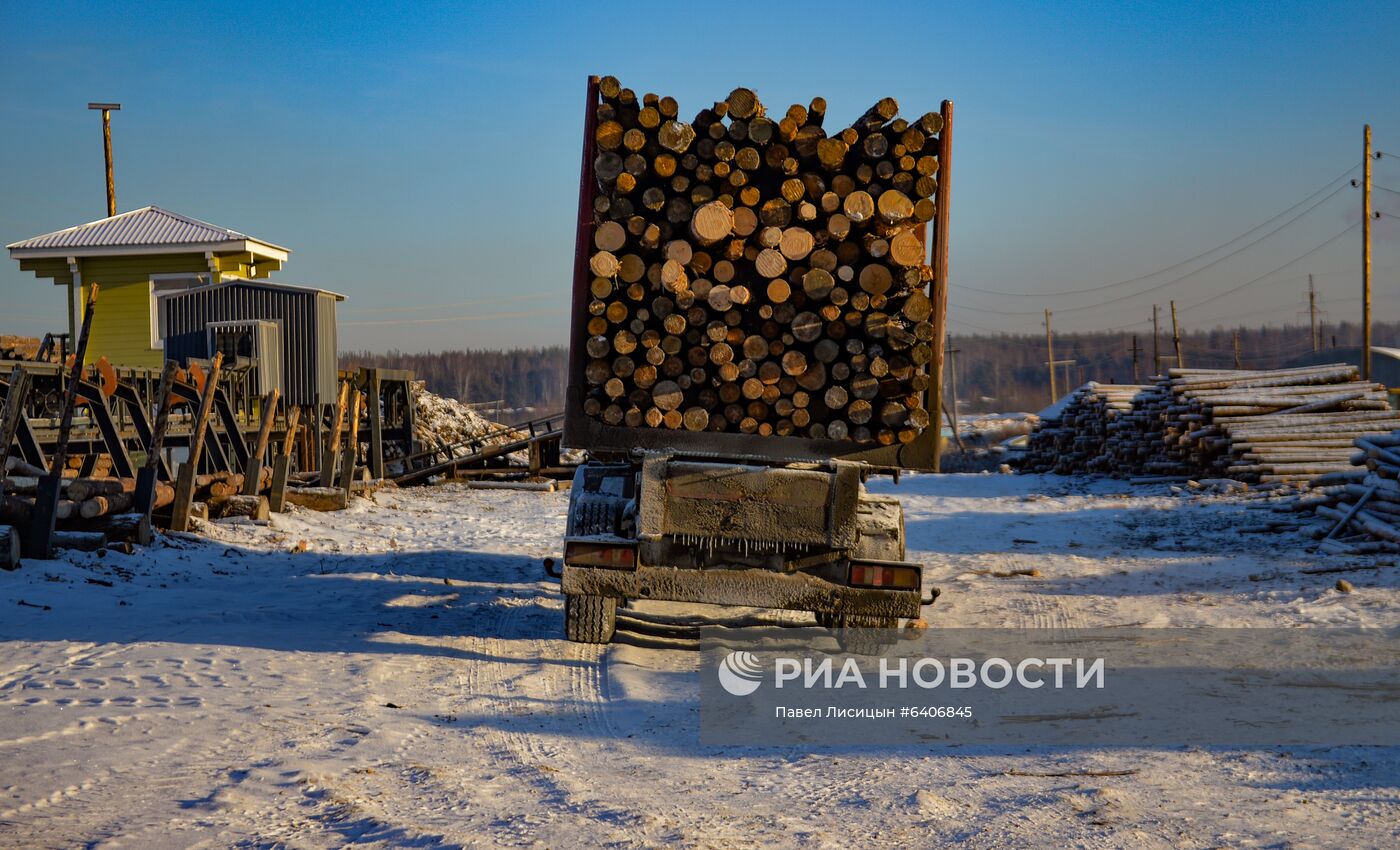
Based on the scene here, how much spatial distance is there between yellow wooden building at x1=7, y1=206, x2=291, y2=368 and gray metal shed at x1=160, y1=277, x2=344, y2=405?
75.5 inches

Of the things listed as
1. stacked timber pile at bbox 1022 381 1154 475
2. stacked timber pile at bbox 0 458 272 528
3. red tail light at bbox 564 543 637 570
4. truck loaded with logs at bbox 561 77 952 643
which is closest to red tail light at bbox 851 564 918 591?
truck loaded with logs at bbox 561 77 952 643

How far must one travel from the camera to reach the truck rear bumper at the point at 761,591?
7.26 m

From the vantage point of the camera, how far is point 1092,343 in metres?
131

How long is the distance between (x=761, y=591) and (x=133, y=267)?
895 inches

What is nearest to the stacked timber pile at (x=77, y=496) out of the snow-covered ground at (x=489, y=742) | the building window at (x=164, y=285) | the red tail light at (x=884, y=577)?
the snow-covered ground at (x=489, y=742)

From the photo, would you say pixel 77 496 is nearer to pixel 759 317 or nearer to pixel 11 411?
pixel 11 411

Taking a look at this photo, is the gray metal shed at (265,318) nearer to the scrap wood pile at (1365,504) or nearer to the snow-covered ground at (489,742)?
the snow-covered ground at (489,742)

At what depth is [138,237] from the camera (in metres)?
25.3

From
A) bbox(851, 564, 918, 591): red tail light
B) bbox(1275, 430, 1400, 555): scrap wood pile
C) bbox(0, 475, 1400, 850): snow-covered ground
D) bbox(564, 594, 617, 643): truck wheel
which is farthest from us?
bbox(1275, 430, 1400, 555): scrap wood pile

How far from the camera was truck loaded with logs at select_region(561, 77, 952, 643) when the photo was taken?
732 cm

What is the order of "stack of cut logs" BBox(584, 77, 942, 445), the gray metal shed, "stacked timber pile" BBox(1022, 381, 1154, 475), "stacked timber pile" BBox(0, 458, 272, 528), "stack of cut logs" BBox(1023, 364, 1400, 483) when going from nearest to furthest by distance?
1. "stack of cut logs" BBox(584, 77, 942, 445)
2. "stacked timber pile" BBox(0, 458, 272, 528)
3. "stack of cut logs" BBox(1023, 364, 1400, 483)
4. the gray metal shed
5. "stacked timber pile" BBox(1022, 381, 1154, 475)

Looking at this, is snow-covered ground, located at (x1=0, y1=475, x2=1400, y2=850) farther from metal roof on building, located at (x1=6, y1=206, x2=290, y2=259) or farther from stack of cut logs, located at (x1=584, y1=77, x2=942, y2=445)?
metal roof on building, located at (x1=6, y1=206, x2=290, y2=259)

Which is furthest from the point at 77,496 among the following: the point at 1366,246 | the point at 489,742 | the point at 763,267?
the point at 1366,246

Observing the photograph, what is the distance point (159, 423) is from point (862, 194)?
8284mm
